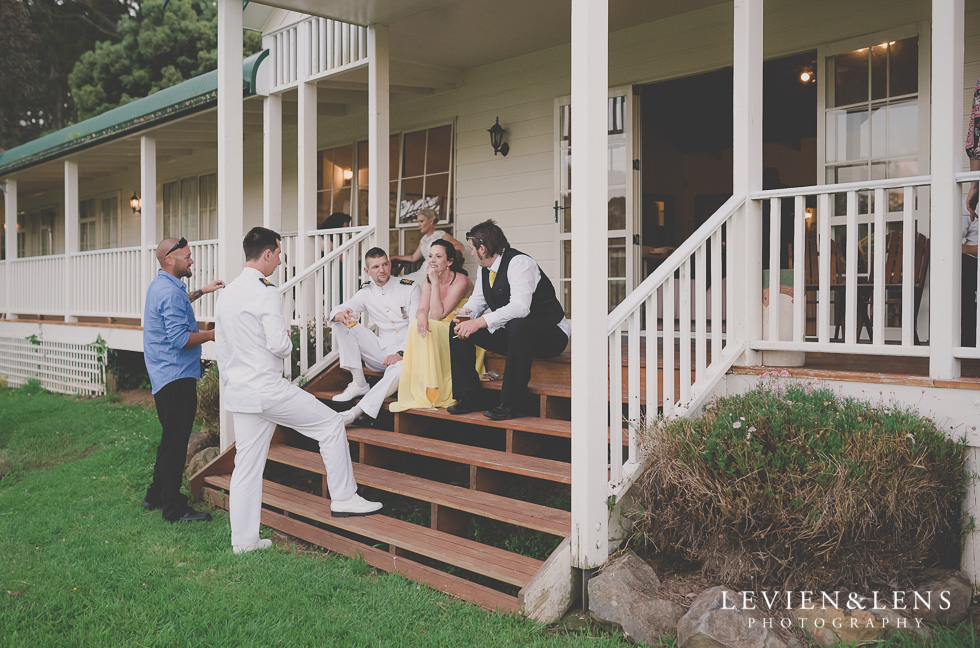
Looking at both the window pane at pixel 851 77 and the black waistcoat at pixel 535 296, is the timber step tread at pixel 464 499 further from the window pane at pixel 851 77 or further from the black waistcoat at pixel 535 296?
the window pane at pixel 851 77

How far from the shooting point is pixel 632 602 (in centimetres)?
335

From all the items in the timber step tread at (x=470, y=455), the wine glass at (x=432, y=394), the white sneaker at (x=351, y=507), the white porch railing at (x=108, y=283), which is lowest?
the white sneaker at (x=351, y=507)

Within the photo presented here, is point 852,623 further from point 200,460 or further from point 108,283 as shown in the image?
point 108,283

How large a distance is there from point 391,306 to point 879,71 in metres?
4.04

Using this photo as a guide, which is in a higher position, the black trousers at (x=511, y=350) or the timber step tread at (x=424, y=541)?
the black trousers at (x=511, y=350)

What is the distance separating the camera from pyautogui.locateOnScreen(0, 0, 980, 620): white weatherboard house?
3717 millimetres

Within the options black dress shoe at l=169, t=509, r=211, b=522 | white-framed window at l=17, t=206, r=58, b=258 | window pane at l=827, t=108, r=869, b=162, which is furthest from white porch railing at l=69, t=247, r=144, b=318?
→ window pane at l=827, t=108, r=869, b=162

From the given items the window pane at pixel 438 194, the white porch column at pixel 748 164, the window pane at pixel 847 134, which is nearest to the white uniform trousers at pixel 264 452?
the white porch column at pixel 748 164

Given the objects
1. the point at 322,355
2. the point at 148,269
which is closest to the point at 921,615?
the point at 322,355

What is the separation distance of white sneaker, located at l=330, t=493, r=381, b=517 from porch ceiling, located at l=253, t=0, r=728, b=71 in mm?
4082

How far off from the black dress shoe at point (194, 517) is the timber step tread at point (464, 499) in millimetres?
634

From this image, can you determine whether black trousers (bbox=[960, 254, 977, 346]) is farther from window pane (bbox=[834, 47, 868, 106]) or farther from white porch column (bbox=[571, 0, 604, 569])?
white porch column (bbox=[571, 0, 604, 569])

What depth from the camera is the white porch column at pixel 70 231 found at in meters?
11.6

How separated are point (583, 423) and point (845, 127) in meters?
3.78
